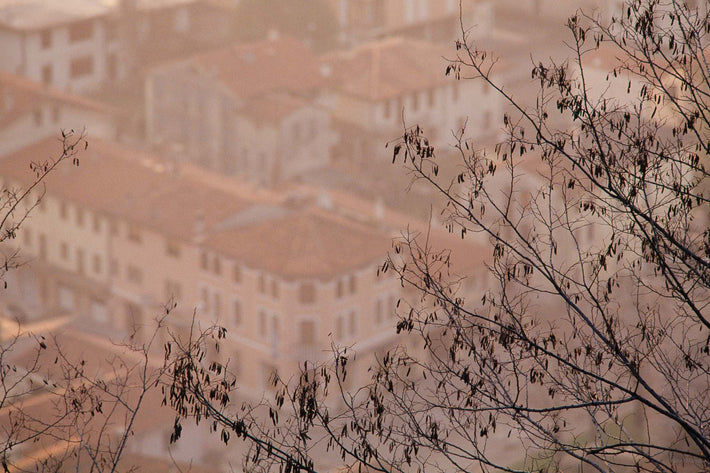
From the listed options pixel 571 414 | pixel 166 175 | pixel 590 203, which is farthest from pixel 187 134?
pixel 590 203

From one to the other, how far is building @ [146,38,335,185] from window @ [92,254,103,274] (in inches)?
307

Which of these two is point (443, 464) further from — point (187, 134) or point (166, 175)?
point (187, 134)

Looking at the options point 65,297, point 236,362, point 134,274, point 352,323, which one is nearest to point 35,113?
point 65,297

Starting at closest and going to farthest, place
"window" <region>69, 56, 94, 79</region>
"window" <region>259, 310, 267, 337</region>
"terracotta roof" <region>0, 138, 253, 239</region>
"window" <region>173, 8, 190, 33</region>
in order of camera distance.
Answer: "window" <region>259, 310, 267, 337</region> → "terracotta roof" <region>0, 138, 253, 239</region> → "window" <region>69, 56, 94, 79</region> → "window" <region>173, 8, 190, 33</region>

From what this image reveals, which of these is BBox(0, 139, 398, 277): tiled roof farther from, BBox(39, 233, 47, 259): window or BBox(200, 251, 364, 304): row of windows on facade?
BBox(39, 233, 47, 259): window

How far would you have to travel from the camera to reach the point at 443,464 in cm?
3159

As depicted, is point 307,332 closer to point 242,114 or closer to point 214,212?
point 214,212

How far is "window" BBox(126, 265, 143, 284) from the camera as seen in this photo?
1694 inches

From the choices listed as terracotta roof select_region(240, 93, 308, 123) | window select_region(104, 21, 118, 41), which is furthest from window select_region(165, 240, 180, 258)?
window select_region(104, 21, 118, 41)

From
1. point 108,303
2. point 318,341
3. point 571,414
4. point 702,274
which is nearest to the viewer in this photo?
point 702,274

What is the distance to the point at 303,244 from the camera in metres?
39.5

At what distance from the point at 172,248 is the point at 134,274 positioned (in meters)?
2.29

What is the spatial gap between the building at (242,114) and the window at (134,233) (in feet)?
27.0

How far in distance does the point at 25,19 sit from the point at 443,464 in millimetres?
34299
